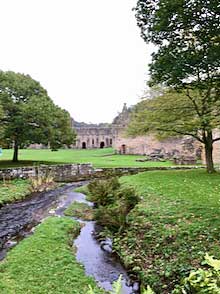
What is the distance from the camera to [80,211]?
16062 millimetres

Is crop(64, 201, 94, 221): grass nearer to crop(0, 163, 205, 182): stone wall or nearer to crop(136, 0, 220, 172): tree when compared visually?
crop(136, 0, 220, 172): tree

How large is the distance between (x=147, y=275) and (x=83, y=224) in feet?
20.4

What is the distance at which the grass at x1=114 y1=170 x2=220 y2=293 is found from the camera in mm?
7895

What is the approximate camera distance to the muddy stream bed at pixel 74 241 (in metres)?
8.84

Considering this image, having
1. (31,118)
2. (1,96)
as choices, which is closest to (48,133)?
(31,118)

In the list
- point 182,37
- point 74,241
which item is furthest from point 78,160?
point 182,37

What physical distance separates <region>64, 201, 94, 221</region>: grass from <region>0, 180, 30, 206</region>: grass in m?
3.66

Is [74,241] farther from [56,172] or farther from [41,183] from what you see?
[56,172]

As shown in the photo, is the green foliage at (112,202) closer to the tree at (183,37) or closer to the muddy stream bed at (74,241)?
the muddy stream bed at (74,241)

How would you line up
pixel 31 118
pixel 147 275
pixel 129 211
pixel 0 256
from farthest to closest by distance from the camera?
pixel 31 118, pixel 129 211, pixel 0 256, pixel 147 275

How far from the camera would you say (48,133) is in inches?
1153

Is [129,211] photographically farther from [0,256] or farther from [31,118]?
[31,118]

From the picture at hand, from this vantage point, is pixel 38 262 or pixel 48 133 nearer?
pixel 38 262

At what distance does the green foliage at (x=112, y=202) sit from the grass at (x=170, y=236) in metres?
0.43
